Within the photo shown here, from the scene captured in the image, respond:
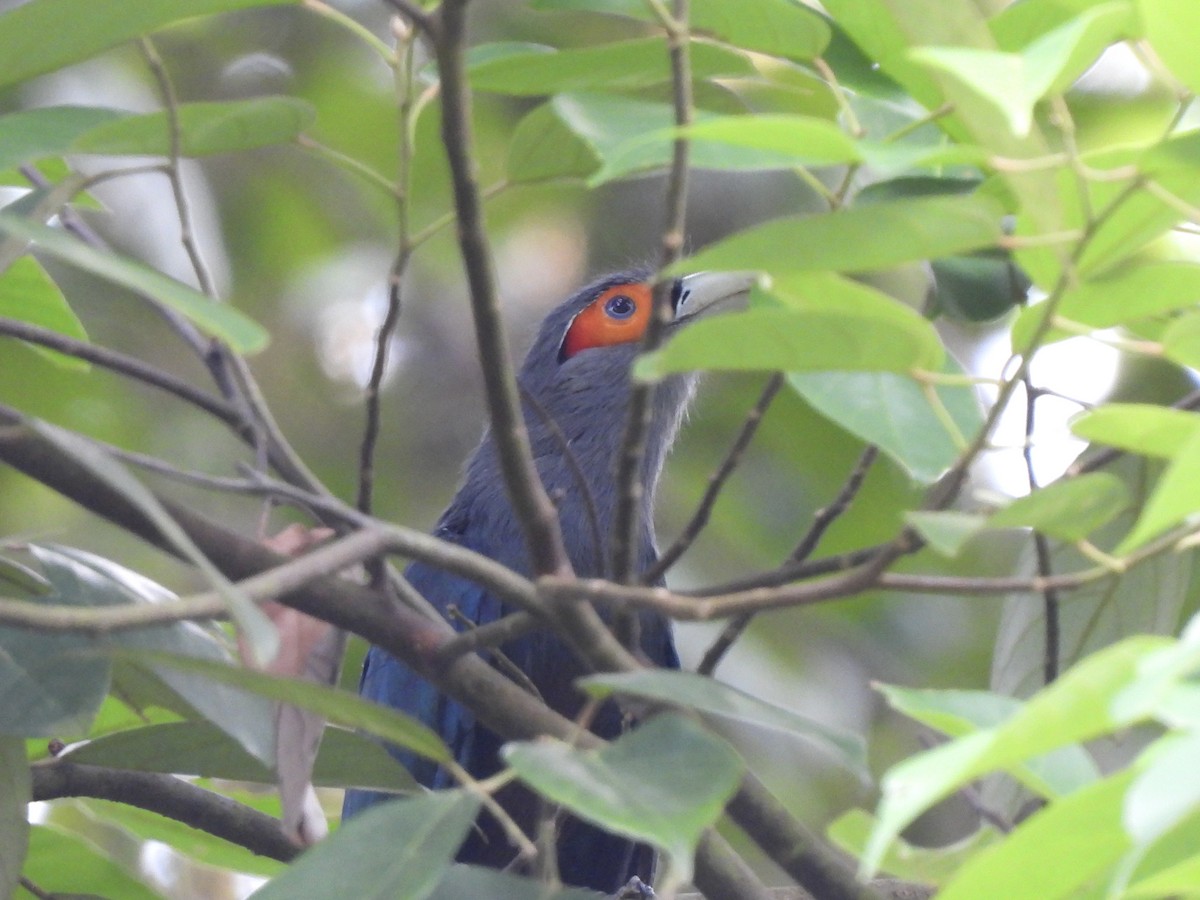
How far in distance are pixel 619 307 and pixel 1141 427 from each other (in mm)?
3290

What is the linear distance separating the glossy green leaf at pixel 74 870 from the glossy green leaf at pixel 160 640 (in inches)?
22.1

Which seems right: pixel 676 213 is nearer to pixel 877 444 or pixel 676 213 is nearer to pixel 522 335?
pixel 877 444

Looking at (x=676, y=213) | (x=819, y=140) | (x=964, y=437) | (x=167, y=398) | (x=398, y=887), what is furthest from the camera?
(x=167, y=398)

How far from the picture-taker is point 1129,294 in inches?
55.5

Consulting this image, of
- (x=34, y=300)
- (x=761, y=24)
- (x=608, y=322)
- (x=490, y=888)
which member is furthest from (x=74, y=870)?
(x=608, y=322)

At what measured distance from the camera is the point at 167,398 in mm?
6277

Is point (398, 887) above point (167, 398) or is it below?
below

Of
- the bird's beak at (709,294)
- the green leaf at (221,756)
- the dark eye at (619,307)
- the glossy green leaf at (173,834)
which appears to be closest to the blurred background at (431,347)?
the dark eye at (619,307)

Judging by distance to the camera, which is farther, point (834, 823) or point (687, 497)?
point (687, 497)

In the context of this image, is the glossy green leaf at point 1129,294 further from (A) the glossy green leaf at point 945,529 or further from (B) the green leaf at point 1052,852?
(B) the green leaf at point 1052,852

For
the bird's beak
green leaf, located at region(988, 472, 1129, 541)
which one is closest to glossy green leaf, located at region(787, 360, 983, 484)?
green leaf, located at region(988, 472, 1129, 541)

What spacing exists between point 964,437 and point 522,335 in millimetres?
→ 4779

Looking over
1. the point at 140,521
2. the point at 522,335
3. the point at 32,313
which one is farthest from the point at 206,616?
the point at 522,335

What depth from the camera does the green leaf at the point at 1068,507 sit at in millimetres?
1337
